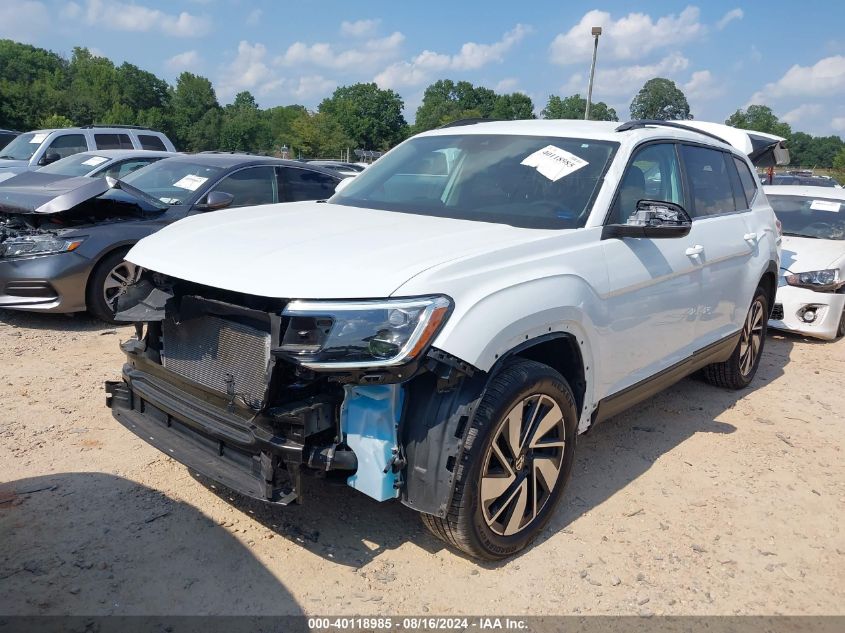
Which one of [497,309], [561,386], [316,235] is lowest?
[561,386]

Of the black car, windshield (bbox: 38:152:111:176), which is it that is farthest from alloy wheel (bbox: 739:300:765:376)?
windshield (bbox: 38:152:111:176)

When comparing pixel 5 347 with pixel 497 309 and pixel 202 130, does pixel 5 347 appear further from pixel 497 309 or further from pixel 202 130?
pixel 202 130

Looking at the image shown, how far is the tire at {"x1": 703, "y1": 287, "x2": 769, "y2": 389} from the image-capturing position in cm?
529

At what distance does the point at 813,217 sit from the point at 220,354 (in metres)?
7.95

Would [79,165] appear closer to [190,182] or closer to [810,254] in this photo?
[190,182]

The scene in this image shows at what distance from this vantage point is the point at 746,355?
5441mm

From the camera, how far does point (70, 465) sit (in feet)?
11.8

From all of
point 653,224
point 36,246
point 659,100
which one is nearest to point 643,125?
point 653,224

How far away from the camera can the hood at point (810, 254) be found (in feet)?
24.0

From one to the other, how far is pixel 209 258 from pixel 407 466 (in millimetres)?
1189

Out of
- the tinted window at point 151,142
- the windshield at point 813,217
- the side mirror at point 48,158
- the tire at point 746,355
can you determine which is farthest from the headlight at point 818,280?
the side mirror at point 48,158

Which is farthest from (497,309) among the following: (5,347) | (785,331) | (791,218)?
(791,218)

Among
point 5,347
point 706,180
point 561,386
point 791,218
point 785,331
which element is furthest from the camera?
point 791,218

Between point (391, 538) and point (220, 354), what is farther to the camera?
point (391, 538)
